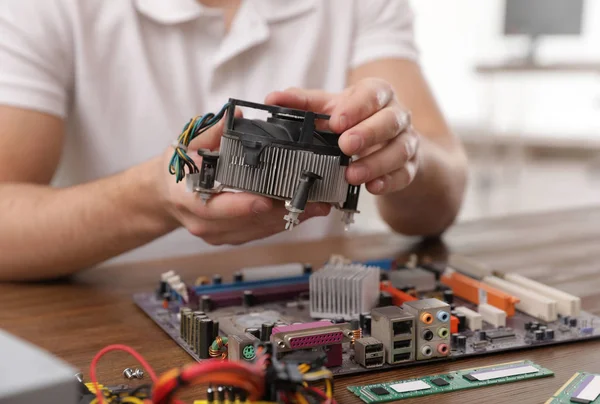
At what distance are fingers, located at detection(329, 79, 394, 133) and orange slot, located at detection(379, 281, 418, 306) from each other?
205 mm

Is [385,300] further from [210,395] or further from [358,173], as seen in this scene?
[210,395]

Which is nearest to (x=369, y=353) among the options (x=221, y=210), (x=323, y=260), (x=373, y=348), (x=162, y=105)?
(x=373, y=348)

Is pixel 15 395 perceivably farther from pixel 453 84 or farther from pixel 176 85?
pixel 453 84

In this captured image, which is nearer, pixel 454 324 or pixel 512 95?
pixel 454 324

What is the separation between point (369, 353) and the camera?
0.69 meters

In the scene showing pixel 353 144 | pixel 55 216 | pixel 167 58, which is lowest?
pixel 55 216

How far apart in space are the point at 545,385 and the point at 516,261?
50 cm

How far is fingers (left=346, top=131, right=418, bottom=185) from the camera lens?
75cm

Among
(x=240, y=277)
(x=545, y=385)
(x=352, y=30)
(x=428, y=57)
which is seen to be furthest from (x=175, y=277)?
(x=428, y=57)

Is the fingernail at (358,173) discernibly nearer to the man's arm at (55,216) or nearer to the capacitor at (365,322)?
the capacitor at (365,322)

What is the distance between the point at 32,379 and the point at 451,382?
391 mm

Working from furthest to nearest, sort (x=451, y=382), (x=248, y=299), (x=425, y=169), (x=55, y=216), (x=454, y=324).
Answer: (x=425, y=169) → (x=55, y=216) → (x=248, y=299) → (x=454, y=324) → (x=451, y=382)

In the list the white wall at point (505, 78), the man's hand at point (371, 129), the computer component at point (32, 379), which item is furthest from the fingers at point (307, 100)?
the white wall at point (505, 78)

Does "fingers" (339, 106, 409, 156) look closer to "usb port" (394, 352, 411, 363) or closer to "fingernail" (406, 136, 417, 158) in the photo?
"fingernail" (406, 136, 417, 158)
